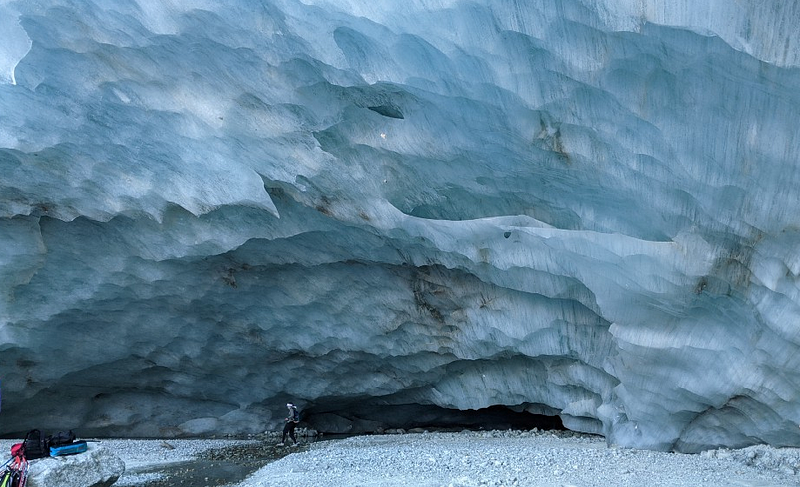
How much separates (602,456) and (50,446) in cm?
678

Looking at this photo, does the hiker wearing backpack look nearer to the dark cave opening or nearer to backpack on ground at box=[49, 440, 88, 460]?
the dark cave opening

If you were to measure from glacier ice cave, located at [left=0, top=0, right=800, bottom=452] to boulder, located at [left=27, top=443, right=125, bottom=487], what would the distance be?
10.7 ft

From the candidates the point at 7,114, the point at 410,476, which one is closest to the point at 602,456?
the point at 410,476

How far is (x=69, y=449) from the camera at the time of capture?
737 centimetres

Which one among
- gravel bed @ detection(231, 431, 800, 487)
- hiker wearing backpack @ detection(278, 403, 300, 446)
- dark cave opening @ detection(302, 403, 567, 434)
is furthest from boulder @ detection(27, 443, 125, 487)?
dark cave opening @ detection(302, 403, 567, 434)

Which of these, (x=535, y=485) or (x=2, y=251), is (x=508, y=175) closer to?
(x=535, y=485)

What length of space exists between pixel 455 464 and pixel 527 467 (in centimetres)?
95

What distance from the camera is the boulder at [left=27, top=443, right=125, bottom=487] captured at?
22.8 feet

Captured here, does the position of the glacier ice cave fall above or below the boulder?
above

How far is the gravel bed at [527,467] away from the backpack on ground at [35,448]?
2308mm

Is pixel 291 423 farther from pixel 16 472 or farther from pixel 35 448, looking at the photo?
pixel 16 472

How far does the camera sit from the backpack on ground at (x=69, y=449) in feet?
23.7

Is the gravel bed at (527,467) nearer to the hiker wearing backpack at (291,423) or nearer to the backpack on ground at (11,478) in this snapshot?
the hiker wearing backpack at (291,423)

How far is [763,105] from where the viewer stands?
587 cm
